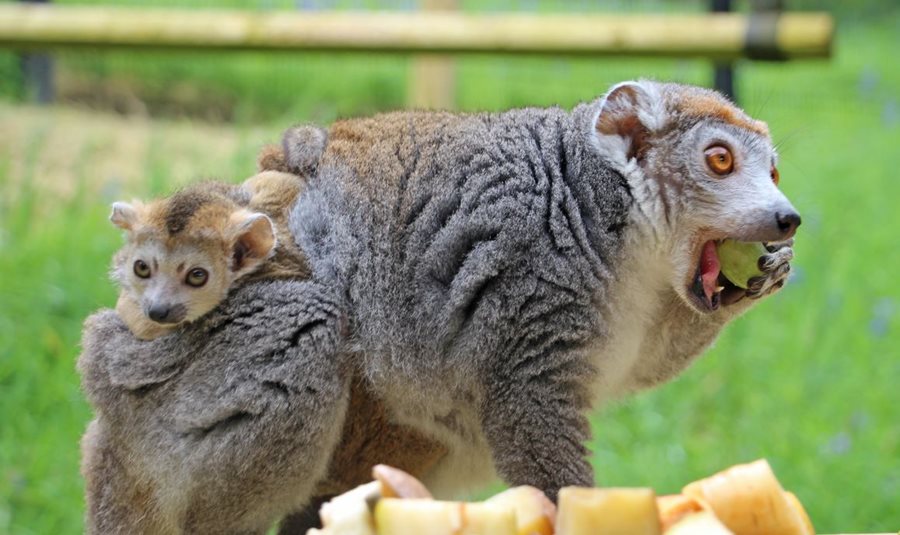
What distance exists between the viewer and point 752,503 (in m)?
2.87

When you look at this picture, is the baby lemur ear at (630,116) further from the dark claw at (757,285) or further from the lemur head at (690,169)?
the dark claw at (757,285)

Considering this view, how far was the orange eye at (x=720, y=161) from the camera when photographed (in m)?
3.63

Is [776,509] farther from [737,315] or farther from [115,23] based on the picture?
[115,23]

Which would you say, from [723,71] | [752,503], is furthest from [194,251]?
[723,71]

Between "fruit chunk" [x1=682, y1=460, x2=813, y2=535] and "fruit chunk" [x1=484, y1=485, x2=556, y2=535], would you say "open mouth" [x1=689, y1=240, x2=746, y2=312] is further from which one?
"fruit chunk" [x1=484, y1=485, x2=556, y2=535]

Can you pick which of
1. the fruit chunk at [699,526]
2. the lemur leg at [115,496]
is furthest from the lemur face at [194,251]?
the fruit chunk at [699,526]

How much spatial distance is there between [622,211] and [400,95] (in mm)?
8272

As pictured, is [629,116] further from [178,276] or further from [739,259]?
[178,276]

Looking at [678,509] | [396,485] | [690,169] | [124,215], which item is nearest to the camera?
[396,485]

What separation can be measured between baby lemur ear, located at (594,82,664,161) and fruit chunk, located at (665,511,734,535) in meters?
1.42

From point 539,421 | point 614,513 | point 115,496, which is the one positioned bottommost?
point 115,496

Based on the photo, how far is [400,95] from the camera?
38.7 feet

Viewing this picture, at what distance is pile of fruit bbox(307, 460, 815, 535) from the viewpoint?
253 centimetres

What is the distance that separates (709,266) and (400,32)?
3980mm
